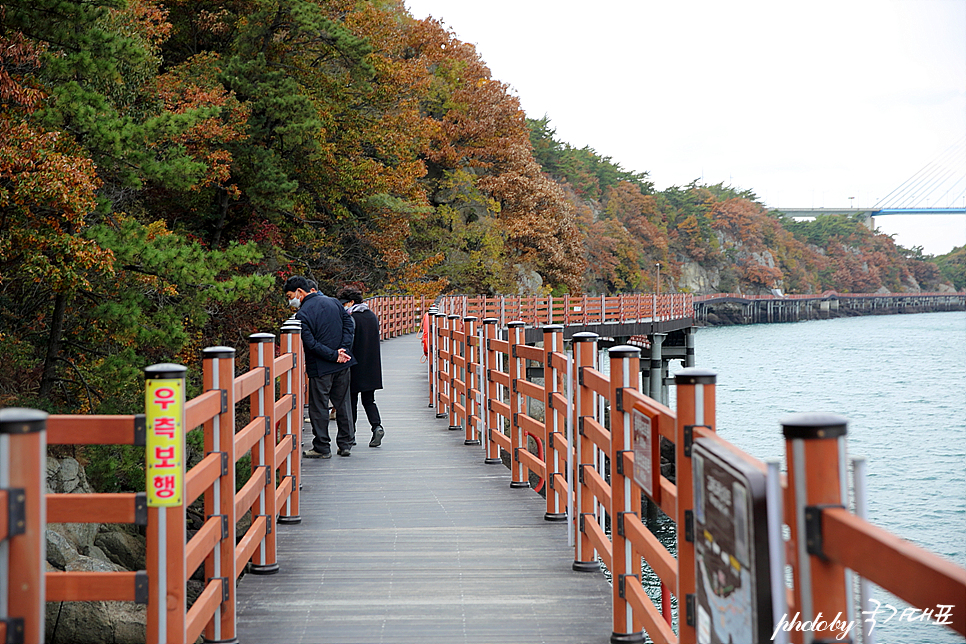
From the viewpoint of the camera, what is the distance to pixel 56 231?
12.5m

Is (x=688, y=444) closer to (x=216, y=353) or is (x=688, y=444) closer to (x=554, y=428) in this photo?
(x=216, y=353)

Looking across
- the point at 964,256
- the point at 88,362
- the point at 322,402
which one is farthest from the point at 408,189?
the point at 964,256

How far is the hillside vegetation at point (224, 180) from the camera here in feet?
42.3

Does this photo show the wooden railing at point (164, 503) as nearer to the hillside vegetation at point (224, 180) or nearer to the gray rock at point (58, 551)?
the gray rock at point (58, 551)

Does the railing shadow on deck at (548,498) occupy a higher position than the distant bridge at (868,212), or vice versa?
the distant bridge at (868,212)

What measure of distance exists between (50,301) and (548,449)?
12327mm

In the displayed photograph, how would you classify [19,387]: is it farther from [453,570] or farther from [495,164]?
[495,164]

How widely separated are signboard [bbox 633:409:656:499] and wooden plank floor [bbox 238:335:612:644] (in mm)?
1418

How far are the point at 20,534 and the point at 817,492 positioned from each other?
1.74 m

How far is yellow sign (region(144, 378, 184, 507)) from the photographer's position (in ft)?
10.5

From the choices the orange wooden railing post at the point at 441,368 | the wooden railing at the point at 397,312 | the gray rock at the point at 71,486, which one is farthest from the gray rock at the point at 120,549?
the wooden railing at the point at 397,312

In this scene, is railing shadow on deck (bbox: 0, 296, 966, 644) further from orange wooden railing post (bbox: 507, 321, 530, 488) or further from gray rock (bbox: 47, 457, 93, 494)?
gray rock (bbox: 47, 457, 93, 494)

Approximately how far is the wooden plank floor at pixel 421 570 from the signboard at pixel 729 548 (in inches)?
88.4

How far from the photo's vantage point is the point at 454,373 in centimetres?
1198
